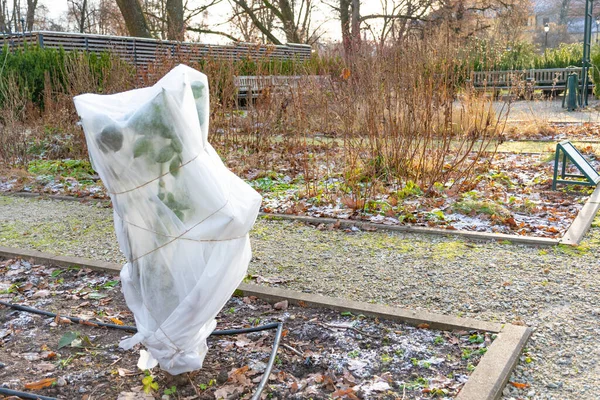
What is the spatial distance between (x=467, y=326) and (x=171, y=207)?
74.6 inches

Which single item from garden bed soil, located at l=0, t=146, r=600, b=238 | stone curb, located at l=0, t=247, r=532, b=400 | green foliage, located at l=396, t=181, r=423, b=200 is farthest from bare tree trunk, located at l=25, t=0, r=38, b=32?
stone curb, located at l=0, t=247, r=532, b=400

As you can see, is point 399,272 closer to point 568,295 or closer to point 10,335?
point 568,295

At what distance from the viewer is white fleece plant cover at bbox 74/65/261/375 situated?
2453 mm

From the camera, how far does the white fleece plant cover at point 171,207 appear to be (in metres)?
2.45

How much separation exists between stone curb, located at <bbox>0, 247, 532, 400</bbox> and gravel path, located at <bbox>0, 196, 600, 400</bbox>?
0.09m

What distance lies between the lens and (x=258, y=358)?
3252 mm

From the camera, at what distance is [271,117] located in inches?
381

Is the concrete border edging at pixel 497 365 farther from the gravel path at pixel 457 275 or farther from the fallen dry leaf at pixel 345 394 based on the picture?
the fallen dry leaf at pixel 345 394

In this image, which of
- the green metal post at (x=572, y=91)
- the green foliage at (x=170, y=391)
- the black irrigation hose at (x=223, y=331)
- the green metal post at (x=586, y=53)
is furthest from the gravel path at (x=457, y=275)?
the green metal post at (x=586, y=53)

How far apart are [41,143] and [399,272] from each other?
9.12 meters

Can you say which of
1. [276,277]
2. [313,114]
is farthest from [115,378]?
[313,114]

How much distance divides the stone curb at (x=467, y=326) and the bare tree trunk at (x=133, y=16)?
14252mm

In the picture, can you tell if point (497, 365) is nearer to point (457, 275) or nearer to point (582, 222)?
point (457, 275)

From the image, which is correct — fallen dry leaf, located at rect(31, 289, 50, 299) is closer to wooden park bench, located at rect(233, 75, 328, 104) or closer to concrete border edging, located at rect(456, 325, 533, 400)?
concrete border edging, located at rect(456, 325, 533, 400)
